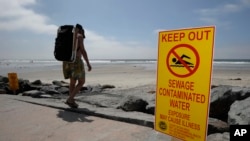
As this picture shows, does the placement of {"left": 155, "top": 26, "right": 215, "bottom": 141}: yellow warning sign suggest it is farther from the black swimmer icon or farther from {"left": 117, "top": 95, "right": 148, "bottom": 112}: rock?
{"left": 117, "top": 95, "right": 148, "bottom": 112}: rock

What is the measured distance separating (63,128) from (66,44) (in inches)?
73.5

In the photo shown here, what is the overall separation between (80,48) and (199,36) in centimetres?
379

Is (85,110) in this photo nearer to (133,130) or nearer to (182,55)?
(133,130)

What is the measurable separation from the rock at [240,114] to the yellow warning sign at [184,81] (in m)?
1.40

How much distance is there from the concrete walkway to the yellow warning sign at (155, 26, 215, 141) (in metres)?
1.16

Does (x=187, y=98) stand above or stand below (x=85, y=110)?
above

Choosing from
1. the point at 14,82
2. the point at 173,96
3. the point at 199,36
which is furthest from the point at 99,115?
the point at 14,82

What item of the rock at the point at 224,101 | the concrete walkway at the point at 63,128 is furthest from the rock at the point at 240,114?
the concrete walkway at the point at 63,128

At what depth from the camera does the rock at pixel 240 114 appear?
364cm

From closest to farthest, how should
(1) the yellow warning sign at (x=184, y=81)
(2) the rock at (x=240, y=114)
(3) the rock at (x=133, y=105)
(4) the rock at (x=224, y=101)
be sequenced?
(1) the yellow warning sign at (x=184, y=81) < (2) the rock at (x=240, y=114) < (4) the rock at (x=224, y=101) < (3) the rock at (x=133, y=105)

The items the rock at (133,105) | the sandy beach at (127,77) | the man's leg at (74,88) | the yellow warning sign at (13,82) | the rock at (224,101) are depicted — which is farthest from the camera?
the sandy beach at (127,77)

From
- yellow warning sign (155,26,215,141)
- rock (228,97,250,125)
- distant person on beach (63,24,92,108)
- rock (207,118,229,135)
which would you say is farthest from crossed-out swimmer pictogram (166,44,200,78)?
distant person on beach (63,24,92,108)

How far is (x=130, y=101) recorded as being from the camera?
5695 millimetres

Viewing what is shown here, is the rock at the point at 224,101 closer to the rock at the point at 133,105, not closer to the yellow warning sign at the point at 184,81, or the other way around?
the rock at the point at 133,105
